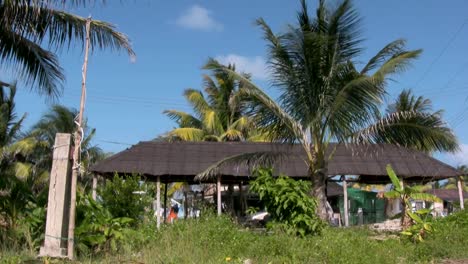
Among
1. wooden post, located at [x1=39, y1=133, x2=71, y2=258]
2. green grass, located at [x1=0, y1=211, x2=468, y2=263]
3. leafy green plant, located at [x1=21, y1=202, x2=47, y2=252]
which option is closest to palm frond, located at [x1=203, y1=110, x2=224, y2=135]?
green grass, located at [x1=0, y1=211, x2=468, y2=263]

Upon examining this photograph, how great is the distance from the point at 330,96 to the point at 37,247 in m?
7.69

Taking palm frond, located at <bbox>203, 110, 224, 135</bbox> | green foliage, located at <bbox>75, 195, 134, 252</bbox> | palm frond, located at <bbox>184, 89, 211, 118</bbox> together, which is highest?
palm frond, located at <bbox>184, 89, 211, 118</bbox>

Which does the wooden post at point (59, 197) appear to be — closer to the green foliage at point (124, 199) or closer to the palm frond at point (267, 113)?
the green foliage at point (124, 199)

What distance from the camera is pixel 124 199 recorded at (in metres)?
9.34

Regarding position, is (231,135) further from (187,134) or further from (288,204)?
(288,204)

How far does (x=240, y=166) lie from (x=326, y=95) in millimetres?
6637

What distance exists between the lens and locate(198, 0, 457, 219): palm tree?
12.5 meters

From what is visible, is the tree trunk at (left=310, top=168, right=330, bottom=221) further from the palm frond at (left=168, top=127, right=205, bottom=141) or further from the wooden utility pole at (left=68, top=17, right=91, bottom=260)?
the palm frond at (left=168, top=127, right=205, bottom=141)

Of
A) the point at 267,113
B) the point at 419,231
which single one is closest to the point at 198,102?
the point at 267,113

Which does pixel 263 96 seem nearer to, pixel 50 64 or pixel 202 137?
pixel 50 64

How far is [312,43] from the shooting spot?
1262 cm

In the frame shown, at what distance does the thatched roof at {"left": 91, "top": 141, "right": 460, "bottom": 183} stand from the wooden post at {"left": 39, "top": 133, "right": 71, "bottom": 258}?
34.1ft

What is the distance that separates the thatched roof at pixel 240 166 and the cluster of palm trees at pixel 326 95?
4.62 meters

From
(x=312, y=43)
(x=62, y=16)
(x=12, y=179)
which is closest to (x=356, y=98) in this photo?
(x=312, y=43)
